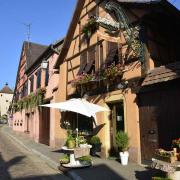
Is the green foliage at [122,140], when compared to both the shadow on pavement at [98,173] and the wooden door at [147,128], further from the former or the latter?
the shadow on pavement at [98,173]

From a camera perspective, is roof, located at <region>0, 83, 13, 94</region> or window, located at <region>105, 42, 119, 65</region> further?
roof, located at <region>0, 83, 13, 94</region>

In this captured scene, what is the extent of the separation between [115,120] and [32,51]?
21.7 m

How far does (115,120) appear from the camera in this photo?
1237cm

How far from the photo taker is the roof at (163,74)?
8.84m

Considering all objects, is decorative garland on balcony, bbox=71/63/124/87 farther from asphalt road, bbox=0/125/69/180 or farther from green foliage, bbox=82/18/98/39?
asphalt road, bbox=0/125/69/180

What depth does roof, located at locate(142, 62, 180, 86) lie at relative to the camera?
884 centimetres

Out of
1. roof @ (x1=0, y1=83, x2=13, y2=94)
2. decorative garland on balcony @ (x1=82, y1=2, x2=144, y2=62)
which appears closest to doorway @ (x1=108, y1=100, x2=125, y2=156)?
decorative garland on balcony @ (x1=82, y1=2, x2=144, y2=62)

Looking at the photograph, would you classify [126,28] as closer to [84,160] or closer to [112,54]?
[112,54]

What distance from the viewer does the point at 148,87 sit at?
10258mm

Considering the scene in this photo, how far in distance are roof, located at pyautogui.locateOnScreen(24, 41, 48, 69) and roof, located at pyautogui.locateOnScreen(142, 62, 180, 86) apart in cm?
2192

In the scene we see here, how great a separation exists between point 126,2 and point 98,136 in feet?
→ 18.4

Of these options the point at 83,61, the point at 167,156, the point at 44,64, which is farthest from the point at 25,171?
the point at 44,64

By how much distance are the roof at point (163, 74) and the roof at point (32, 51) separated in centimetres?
2192

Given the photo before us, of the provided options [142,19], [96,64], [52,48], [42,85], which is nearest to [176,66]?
[142,19]
